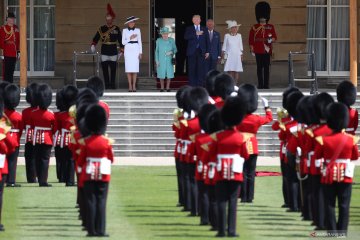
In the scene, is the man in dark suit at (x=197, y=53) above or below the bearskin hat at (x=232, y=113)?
above

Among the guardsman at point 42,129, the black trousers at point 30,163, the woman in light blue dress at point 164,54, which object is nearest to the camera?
the guardsman at point 42,129

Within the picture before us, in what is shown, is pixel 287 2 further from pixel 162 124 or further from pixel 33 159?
pixel 33 159

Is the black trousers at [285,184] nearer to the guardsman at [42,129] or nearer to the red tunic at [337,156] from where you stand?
the red tunic at [337,156]

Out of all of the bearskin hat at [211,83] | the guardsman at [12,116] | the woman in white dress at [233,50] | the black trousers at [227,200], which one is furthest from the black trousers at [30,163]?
the woman in white dress at [233,50]

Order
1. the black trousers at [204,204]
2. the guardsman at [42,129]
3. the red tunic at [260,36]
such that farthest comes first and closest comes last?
the red tunic at [260,36], the guardsman at [42,129], the black trousers at [204,204]

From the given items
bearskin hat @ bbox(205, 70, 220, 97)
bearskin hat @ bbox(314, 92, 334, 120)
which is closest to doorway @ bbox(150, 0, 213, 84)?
bearskin hat @ bbox(205, 70, 220, 97)

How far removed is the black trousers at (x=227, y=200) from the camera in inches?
694

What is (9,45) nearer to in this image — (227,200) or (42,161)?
(42,161)

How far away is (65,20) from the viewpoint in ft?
110

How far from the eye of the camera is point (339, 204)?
58.2 feet

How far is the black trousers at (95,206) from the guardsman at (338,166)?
7.84ft

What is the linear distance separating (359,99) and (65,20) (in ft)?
22.6

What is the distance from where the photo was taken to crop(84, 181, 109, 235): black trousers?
698 inches

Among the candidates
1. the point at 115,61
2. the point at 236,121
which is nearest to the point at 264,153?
the point at 115,61
